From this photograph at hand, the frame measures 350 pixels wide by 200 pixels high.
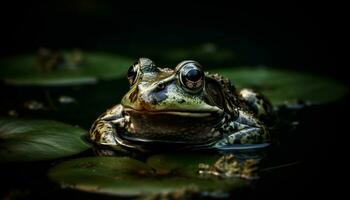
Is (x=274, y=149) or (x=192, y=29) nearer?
(x=274, y=149)

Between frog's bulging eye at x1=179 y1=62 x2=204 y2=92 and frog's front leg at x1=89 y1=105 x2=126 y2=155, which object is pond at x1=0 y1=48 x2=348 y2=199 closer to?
frog's front leg at x1=89 y1=105 x2=126 y2=155

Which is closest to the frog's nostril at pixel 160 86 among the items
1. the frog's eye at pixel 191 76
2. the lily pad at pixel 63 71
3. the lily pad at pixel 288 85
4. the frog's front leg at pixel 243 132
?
the frog's eye at pixel 191 76

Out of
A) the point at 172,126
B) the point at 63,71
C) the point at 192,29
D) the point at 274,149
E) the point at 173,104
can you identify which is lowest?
the point at 274,149

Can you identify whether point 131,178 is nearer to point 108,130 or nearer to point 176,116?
point 176,116

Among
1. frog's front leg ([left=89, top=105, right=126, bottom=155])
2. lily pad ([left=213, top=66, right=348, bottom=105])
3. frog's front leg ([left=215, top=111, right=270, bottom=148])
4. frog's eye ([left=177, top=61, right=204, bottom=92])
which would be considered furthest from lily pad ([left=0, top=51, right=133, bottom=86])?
frog's eye ([left=177, top=61, right=204, bottom=92])

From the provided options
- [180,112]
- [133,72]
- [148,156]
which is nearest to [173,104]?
[180,112]

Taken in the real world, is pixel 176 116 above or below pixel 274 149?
above

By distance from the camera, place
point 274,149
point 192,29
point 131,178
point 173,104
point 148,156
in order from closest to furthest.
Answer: point 131,178
point 173,104
point 148,156
point 274,149
point 192,29

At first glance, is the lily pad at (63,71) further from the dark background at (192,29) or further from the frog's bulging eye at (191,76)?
the frog's bulging eye at (191,76)
